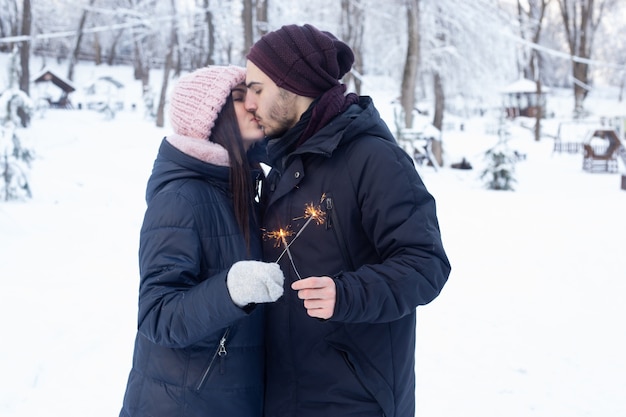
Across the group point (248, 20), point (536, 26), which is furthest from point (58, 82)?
point (536, 26)

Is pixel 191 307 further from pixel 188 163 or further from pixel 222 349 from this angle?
pixel 188 163

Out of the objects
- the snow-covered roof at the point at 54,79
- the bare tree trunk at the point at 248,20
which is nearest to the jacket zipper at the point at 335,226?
the bare tree trunk at the point at 248,20

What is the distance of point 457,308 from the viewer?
5.83 metres

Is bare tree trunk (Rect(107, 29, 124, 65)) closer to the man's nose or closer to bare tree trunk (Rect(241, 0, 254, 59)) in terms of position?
bare tree trunk (Rect(241, 0, 254, 59))

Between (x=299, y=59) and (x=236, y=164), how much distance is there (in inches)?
15.0

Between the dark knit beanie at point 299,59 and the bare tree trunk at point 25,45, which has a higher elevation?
the bare tree trunk at point 25,45

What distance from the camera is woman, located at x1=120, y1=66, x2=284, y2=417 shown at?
1.58 metres

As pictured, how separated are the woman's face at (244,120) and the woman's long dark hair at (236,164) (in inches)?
0.7

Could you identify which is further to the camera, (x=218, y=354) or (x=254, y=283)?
(x=218, y=354)

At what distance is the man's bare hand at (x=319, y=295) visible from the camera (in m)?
1.51

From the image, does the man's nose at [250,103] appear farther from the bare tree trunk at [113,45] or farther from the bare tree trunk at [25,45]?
the bare tree trunk at [113,45]

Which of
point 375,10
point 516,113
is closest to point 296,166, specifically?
point 375,10

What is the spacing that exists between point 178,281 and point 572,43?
36.3 metres

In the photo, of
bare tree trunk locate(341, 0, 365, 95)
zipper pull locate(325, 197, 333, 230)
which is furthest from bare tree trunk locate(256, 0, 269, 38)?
zipper pull locate(325, 197, 333, 230)
